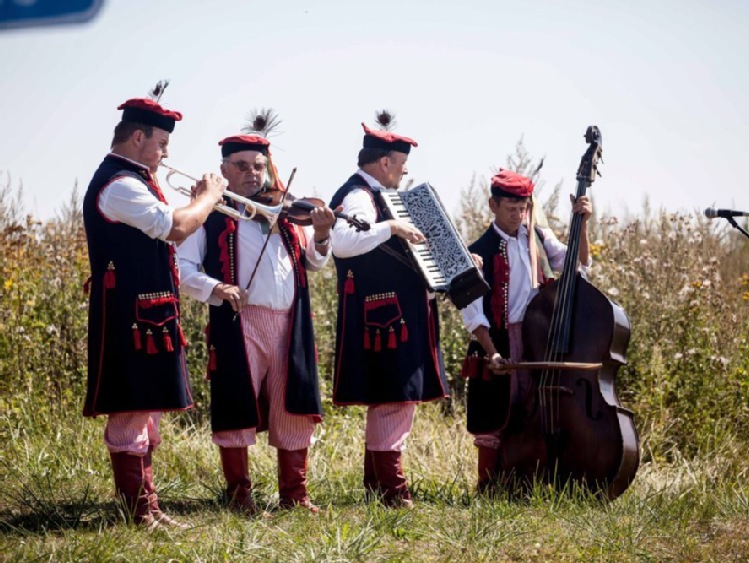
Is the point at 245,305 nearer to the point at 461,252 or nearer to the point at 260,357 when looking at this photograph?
the point at 260,357

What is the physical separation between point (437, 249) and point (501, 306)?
602 millimetres

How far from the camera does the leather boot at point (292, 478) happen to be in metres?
5.77

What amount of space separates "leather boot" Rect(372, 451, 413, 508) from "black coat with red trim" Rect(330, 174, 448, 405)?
31 cm

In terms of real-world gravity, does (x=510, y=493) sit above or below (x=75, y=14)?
below

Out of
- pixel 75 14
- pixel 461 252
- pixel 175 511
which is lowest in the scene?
pixel 175 511

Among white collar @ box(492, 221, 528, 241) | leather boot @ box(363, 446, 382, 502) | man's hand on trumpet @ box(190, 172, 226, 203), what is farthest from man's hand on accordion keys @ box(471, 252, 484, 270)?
man's hand on trumpet @ box(190, 172, 226, 203)

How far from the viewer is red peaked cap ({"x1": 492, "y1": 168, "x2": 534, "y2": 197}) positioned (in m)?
6.27

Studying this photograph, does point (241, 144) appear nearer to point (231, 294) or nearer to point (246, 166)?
point (246, 166)

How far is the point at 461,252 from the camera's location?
580 cm

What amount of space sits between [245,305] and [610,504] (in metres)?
2.12

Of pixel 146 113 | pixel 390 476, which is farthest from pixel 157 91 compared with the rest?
pixel 390 476

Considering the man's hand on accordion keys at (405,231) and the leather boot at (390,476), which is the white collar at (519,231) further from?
the leather boot at (390,476)

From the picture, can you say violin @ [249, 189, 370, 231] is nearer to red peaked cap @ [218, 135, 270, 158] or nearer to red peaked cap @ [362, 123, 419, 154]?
red peaked cap @ [218, 135, 270, 158]

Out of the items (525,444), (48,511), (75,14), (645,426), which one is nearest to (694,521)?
(525,444)
